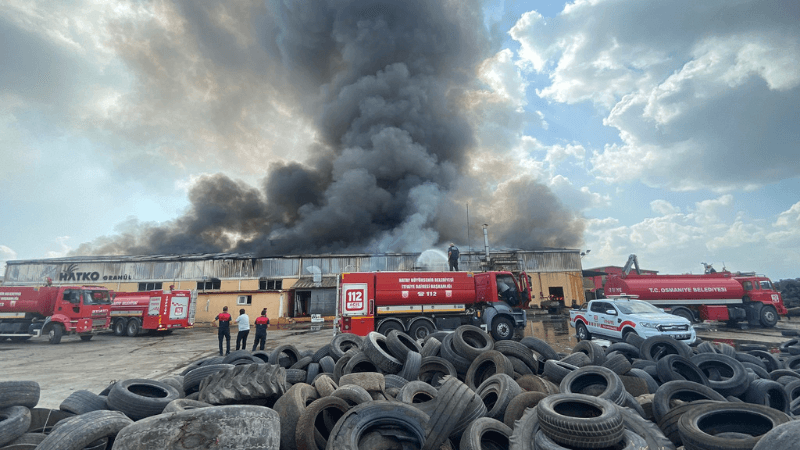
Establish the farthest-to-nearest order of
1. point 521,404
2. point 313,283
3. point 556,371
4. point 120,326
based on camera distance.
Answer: point 313,283, point 120,326, point 556,371, point 521,404

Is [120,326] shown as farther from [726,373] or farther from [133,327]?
[726,373]

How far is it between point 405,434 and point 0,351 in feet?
68.6

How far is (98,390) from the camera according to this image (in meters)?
7.87

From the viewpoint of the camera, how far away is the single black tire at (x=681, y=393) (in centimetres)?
443

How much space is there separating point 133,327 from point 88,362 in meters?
10.2

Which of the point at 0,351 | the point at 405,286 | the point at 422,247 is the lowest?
the point at 0,351

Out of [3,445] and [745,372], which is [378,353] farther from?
[745,372]

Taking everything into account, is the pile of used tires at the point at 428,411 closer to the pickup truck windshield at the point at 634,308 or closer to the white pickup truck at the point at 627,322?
the white pickup truck at the point at 627,322

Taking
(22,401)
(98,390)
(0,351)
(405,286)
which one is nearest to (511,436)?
(22,401)

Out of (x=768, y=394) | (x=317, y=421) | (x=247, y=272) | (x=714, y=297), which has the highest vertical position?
(x=247, y=272)

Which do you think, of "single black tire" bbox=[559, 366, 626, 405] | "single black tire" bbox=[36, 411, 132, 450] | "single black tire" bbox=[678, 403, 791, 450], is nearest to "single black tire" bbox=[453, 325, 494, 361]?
"single black tire" bbox=[559, 366, 626, 405]

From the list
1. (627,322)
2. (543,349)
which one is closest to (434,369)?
(543,349)

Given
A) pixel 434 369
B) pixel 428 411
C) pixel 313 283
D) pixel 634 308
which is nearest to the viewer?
pixel 428 411

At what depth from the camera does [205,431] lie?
121 inches
